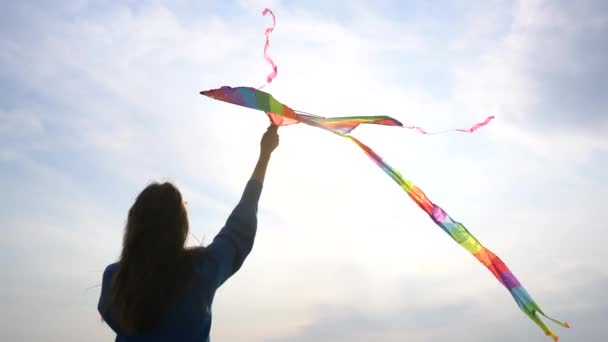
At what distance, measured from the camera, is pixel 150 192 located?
10.3 ft

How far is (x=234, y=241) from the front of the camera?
3197 mm

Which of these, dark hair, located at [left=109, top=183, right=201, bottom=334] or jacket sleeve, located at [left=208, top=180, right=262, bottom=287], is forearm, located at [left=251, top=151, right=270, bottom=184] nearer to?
jacket sleeve, located at [left=208, top=180, right=262, bottom=287]

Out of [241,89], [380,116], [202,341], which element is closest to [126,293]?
[202,341]

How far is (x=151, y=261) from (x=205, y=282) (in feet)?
0.99

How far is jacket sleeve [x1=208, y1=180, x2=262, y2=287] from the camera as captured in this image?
3104mm

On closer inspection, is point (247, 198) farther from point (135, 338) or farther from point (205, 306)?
point (135, 338)

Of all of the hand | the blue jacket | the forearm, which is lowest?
the blue jacket

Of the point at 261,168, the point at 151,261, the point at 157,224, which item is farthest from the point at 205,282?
the point at 261,168

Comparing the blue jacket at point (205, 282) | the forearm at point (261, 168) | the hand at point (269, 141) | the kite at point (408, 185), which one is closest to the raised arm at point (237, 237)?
the blue jacket at point (205, 282)

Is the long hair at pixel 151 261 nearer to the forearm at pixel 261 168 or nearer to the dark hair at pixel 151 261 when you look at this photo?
the dark hair at pixel 151 261

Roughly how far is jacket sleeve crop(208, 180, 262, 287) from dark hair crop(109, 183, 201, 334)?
0.56ft

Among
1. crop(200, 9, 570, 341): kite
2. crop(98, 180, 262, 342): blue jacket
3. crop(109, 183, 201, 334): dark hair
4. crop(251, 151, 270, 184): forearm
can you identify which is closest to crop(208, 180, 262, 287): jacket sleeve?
crop(98, 180, 262, 342): blue jacket

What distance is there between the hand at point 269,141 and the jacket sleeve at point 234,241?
66 centimetres

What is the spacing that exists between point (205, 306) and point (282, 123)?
315 cm
